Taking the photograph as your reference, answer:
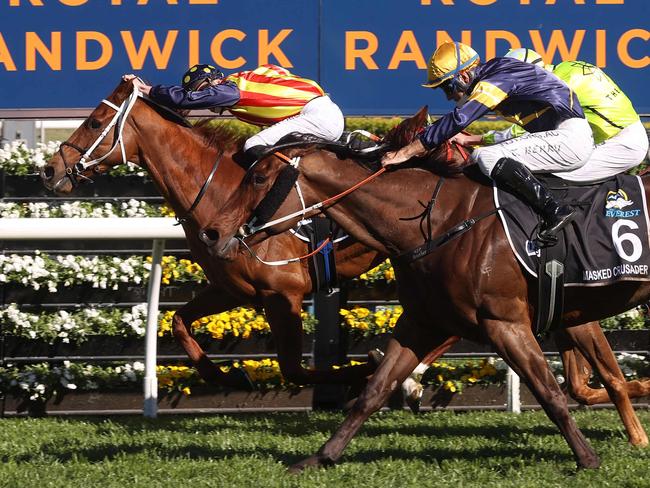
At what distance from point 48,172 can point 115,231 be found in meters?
0.50

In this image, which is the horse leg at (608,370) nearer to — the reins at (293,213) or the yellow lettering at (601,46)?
the reins at (293,213)

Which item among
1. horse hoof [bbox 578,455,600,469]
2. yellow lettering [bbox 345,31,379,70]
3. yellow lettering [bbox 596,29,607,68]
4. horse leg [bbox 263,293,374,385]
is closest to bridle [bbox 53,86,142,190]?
horse leg [bbox 263,293,374,385]

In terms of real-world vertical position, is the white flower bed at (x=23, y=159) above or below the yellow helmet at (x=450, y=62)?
below

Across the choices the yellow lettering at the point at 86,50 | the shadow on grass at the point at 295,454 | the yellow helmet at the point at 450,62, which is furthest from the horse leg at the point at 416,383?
the yellow lettering at the point at 86,50

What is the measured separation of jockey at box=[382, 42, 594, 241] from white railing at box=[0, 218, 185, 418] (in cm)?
192

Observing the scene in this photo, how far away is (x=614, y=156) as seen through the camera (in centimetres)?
499

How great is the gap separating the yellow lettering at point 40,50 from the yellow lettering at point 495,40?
2.89m

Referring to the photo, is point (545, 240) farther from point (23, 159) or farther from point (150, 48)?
point (150, 48)

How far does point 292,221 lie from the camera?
4594mm

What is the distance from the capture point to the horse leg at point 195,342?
6008 millimetres

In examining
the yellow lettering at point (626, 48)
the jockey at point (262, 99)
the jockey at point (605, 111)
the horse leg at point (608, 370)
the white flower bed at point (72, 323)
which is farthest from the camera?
the yellow lettering at point (626, 48)

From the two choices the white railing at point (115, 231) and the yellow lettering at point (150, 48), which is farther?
the yellow lettering at point (150, 48)

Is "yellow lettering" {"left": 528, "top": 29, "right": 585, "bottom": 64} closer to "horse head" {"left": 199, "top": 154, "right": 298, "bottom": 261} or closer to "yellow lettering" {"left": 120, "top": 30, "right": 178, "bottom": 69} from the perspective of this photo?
"yellow lettering" {"left": 120, "top": 30, "right": 178, "bottom": 69}

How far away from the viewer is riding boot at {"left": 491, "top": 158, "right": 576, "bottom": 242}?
179 inches
